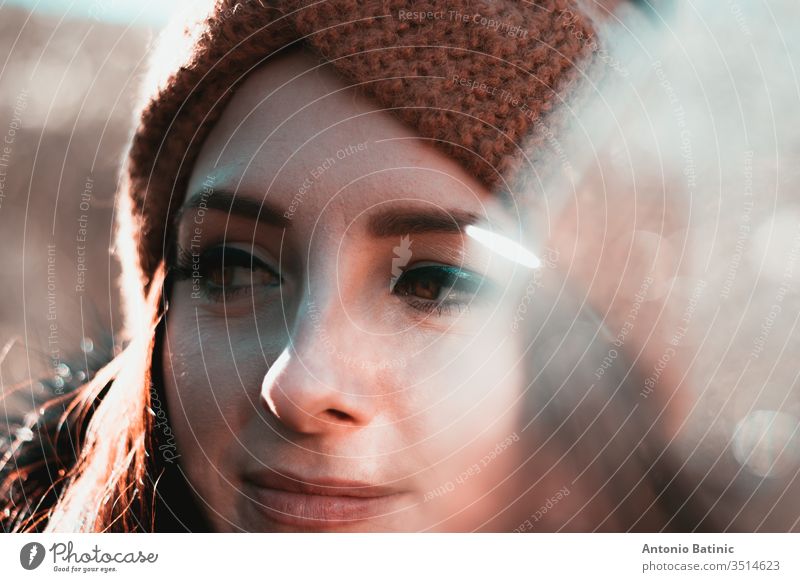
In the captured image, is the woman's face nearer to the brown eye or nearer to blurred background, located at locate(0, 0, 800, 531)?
the brown eye

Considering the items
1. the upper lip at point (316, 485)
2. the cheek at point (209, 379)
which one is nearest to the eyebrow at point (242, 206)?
the cheek at point (209, 379)

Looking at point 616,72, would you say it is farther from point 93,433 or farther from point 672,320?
point 93,433

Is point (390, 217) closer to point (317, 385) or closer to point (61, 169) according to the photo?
point (317, 385)

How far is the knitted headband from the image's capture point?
659mm

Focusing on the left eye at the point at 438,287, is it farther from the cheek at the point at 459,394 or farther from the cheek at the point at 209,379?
the cheek at the point at 209,379

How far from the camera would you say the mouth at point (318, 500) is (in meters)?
0.68

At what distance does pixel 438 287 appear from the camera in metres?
0.70

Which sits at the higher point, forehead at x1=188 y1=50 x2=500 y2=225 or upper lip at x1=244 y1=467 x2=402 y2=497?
forehead at x1=188 y1=50 x2=500 y2=225

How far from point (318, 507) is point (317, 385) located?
13cm

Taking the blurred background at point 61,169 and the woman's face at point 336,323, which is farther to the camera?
the blurred background at point 61,169

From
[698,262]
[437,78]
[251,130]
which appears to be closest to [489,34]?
[437,78]

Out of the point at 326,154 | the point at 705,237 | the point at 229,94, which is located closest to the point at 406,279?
the point at 326,154

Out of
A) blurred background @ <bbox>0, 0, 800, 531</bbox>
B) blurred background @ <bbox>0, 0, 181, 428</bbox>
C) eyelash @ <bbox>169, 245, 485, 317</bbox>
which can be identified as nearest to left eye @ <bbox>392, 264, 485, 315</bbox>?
eyelash @ <bbox>169, 245, 485, 317</bbox>

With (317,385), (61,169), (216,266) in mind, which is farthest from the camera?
(61,169)
